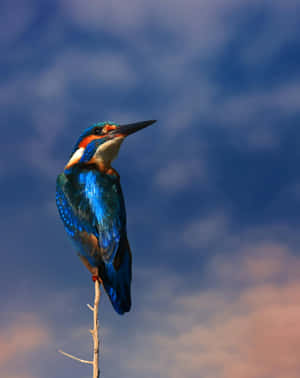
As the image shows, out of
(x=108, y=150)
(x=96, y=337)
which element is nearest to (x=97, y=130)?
(x=108, y=150)

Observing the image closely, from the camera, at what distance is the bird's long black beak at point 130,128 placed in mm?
6051

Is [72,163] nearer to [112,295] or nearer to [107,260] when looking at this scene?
[107,260]

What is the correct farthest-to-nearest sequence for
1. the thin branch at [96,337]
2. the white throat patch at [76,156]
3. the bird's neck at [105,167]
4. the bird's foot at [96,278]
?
the white throat patch at [76,156] < the bird's neck at [105,167] < the bird's foot at [96,278] < the thin branch at [96,337]

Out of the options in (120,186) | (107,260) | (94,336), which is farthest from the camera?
(120,186)

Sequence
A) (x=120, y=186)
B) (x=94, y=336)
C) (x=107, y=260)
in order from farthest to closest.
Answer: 1. (x=120, y=186)
2. (x=107, y=260)
3. (x=94, y=336)

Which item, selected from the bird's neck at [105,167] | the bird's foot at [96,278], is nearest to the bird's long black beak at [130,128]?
the bird's neck at [105,167]

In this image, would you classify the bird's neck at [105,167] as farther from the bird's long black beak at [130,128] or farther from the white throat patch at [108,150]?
the bird's long black beak at [130,128]

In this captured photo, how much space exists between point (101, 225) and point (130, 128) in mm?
1410

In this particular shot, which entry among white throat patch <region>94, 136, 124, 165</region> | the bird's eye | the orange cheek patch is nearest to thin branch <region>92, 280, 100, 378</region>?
white throat patch <region>94, 136, 124, 165</region>

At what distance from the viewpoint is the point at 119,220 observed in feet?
19.1

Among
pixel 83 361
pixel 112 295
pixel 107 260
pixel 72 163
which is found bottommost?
pixel 83 361

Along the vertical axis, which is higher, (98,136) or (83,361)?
(98,136)

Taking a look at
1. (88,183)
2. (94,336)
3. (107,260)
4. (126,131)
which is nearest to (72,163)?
(88,183)

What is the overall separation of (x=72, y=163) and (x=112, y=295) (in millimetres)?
1882
